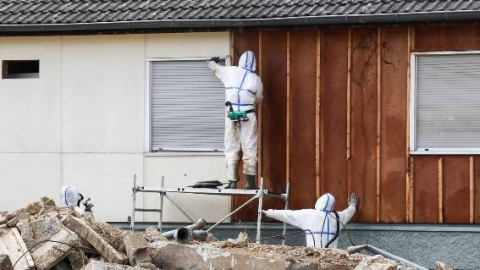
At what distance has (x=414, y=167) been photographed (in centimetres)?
2055

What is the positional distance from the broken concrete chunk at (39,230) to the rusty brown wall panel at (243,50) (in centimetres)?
567

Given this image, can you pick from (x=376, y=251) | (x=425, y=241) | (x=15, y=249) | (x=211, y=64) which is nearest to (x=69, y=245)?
(x=15, y=249)

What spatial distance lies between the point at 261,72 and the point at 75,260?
20.8ft

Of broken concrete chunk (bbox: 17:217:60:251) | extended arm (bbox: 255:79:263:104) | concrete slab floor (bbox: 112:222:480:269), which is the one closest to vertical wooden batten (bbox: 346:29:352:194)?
concrete slab floor (bbox: 112:222:480:269)

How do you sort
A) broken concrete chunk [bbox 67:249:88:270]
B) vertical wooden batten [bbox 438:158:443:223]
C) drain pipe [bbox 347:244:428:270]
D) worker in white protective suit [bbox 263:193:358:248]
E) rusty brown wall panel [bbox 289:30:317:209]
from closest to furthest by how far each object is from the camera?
broken concrete chunk [bbox 67:249:88:270]
drain pipe [bbox 347:244:428:270]
worker in white protective suit [bbox 263:193:358:248]
vertical wooden batten [bbox 438:158:443:223]
rusty brown wall panel [bbox 289:30:317:209]

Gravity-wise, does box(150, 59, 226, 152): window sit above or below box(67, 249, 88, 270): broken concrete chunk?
above

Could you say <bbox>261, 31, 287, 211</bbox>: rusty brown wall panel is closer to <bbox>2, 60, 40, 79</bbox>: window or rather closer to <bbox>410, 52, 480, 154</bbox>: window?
<bbox>410, 52, 480, 154</bbox>: window

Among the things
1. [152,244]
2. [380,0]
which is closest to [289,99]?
[380,0]

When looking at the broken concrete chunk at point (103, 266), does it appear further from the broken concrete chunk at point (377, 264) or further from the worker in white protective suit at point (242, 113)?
the worker in white protective suit at point (242, 113)

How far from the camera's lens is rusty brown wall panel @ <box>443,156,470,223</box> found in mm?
20297

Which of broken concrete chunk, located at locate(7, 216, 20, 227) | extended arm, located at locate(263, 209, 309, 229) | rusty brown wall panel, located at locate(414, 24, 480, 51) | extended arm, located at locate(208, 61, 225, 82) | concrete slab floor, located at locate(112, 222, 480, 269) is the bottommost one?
concrete slab floor, located at locate(112, 222, 480, 269)

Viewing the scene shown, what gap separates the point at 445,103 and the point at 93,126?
5275 mm

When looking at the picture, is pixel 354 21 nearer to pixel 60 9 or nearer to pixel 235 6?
pixel 235 6

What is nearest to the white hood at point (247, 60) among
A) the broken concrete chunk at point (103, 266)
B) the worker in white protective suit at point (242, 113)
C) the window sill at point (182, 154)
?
the worker in white protective suit at point (242, 113)
